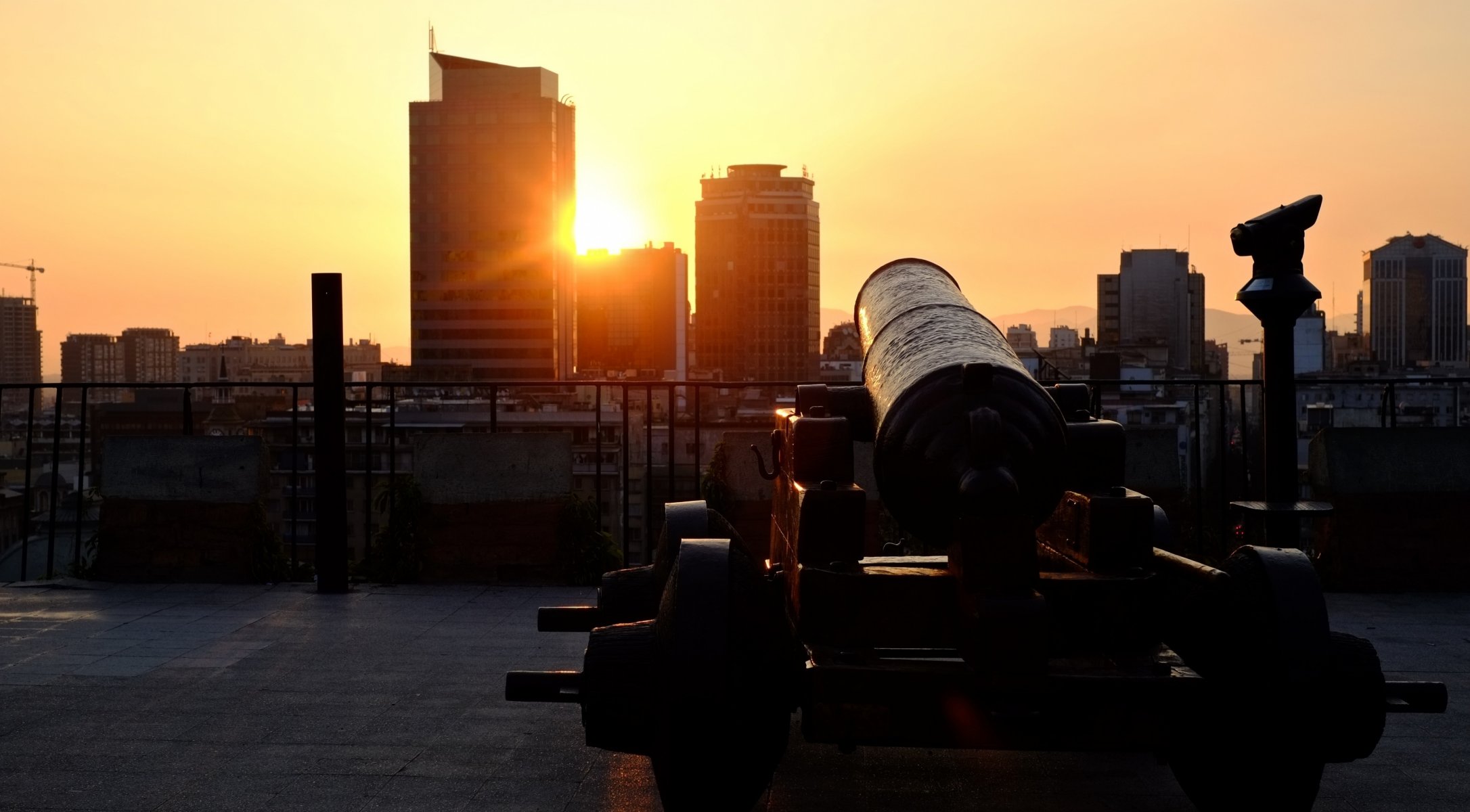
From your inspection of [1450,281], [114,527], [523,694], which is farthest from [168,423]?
[1450,281]

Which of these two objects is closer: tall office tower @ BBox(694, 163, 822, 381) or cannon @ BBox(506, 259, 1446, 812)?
cannon @ BBox(506, 259, 1446, 812)

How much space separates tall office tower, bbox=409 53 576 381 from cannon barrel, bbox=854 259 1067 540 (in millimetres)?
171043

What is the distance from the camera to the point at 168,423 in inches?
3600

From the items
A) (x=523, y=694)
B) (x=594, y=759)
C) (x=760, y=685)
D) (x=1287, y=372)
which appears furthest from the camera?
(x=1287, y=372)

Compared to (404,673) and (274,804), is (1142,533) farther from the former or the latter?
(404,673)

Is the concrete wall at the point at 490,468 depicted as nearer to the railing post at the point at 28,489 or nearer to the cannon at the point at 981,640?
the railing post at the point at 28,489

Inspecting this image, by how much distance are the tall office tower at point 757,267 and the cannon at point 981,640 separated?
179302mm

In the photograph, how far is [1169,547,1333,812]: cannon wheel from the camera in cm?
373

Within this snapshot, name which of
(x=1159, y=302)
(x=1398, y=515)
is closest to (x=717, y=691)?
(x=1398, y=515)

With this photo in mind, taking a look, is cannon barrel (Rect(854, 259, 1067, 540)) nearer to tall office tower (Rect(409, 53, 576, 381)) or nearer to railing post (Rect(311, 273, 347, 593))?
railing post (Rect(311, 273, 347, 593))

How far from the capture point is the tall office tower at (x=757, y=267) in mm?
186875

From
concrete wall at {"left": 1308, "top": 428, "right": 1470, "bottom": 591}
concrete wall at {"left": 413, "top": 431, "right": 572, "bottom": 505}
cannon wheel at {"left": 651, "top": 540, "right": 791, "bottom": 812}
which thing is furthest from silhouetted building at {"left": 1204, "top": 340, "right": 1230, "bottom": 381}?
cannon wheel at {"left": 651, "top": 540, "right": 791, "bottom": 812}

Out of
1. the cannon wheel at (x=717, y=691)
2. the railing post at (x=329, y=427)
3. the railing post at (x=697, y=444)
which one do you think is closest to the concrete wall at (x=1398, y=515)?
the railing post at (x=697, y=444)

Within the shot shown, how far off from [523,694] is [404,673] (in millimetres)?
2312
